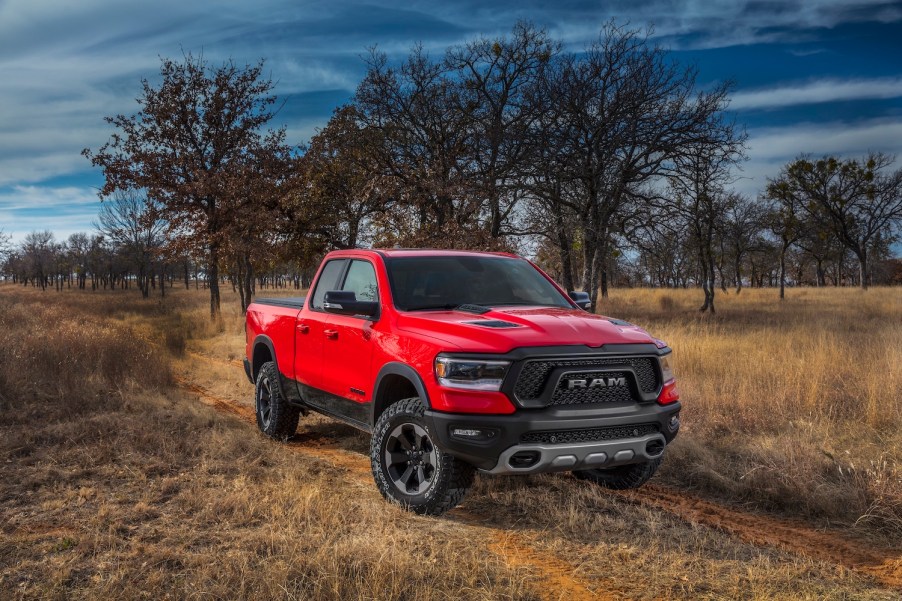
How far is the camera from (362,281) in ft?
19.6

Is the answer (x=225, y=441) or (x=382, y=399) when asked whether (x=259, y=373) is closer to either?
(x=225, y=441)

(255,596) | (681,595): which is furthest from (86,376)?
A: (681,595)

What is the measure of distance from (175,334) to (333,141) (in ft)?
34.0

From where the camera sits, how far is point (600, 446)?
4.32 m

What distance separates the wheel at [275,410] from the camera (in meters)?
7.06

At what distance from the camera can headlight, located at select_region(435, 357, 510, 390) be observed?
4238mm

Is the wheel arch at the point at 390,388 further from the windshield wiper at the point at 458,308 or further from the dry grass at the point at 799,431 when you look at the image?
the dry grass at the point at 799,431

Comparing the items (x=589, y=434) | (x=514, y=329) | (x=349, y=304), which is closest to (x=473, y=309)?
(x=514, y=329)

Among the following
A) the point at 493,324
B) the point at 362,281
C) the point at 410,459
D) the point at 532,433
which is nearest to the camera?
the point at 532,433

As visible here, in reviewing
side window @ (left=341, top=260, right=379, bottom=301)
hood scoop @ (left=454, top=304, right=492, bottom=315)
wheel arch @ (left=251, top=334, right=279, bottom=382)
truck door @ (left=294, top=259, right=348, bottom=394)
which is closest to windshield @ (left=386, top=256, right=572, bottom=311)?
hood scoop @ (left=454, top=304, right=492, bottom=315)

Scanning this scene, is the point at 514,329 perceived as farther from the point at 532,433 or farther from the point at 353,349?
the point at 353,349

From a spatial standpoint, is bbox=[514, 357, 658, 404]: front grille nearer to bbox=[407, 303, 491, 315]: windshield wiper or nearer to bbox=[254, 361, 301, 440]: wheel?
bbox=[407, 303, 491, 315]: windshield wiper

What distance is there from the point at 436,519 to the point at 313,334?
7.92ft

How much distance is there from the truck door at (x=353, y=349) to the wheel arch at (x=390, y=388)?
0.17 m
